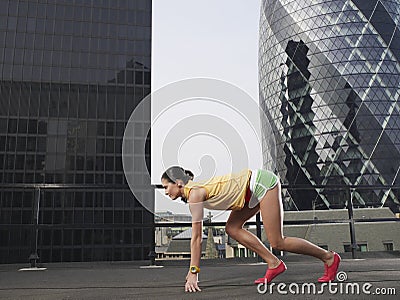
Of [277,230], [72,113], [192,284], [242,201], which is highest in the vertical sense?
[72,113]

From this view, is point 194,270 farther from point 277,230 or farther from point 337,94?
point 337,94

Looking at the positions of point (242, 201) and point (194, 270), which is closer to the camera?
point (194, 270)

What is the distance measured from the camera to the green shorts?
2203mm

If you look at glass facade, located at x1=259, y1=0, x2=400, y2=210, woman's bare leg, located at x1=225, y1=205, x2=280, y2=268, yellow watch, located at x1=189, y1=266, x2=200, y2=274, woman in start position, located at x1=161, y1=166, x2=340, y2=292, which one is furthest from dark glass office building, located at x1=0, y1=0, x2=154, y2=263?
yellow watch, located at x1=189, y1=266, x2=200, y2=274

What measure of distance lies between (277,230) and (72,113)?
35293mm

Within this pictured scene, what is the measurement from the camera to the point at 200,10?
6387 millimetres

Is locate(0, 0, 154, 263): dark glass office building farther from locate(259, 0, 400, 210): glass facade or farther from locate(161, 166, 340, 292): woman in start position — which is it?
locate(161, 166, 340, 292): woman in start position

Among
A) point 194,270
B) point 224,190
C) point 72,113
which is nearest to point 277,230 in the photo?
point 224,190

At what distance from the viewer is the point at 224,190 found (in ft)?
6.95

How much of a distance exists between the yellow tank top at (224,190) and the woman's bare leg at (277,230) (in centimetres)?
15

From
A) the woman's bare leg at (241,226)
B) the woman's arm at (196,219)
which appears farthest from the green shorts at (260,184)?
the woman's arm at (196,219)

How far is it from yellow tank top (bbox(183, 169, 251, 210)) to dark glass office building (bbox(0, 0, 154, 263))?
97.7 ft

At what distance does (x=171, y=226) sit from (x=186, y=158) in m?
1.51

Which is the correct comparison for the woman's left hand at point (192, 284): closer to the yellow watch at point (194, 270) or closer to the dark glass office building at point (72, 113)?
the yellow watch at point (194, 270)
